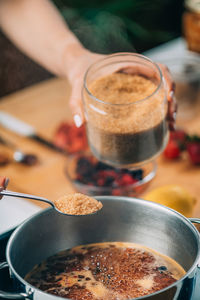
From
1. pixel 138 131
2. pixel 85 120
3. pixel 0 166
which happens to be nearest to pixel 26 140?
pixel 0 166

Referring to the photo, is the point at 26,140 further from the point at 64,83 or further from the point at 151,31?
the point at 151,31

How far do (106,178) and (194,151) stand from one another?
1.13 ft

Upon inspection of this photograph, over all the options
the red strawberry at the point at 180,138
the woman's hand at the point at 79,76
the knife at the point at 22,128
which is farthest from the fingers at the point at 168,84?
the knife at the point at 22,128

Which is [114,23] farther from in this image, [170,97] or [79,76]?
[170,97]

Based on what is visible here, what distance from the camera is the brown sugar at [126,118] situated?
101cm

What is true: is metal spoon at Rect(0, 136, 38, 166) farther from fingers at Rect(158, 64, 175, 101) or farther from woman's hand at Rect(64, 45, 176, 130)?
fingers at Rect(158, 64, 175, 101)

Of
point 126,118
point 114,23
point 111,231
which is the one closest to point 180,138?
point 126,118

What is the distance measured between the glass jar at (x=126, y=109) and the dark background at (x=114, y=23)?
1.46m

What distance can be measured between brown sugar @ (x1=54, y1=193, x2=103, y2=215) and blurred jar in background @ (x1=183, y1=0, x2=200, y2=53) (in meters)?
1.14

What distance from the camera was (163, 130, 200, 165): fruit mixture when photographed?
4.78 ft

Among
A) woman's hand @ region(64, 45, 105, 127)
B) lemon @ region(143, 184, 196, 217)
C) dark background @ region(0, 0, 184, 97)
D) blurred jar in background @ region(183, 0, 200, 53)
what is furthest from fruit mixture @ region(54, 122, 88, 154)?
dark background @ region(0, 0, 184, 97)

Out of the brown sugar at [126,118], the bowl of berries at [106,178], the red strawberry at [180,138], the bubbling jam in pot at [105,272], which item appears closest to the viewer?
the bubbling jam in pot at [105,272]

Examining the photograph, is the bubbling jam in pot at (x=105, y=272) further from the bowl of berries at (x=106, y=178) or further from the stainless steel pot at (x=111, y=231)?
the bowl of berries at (x=106, y=178)

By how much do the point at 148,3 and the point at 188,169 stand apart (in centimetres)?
219
